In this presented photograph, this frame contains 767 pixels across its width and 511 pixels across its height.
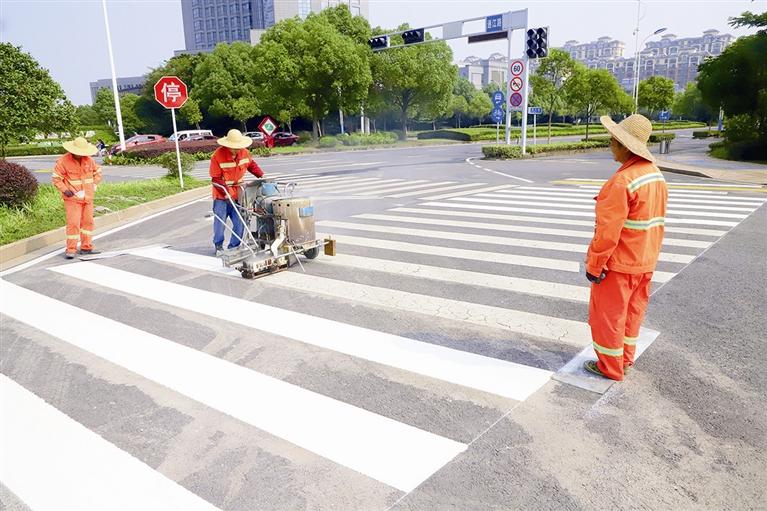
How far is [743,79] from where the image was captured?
23578mm

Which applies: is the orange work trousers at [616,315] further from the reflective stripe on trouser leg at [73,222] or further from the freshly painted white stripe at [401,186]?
the freshly painted white stripe at [401,186]

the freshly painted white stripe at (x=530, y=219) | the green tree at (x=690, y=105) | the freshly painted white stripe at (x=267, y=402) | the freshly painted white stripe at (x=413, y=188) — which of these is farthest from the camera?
the green tree at (x=690, y=105)

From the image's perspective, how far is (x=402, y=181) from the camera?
16750 mm

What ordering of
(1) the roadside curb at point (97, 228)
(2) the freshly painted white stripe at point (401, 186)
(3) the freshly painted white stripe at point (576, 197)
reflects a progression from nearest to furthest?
(1) the roadside curb at point (97, 228) < (3) the freshly painted white stripe at point (576, 197) < (2) the freshly painted white stripe at point (401, 186)

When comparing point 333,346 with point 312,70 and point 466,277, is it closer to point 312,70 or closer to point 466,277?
point 466,277

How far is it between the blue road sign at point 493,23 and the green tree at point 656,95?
98.9 feet

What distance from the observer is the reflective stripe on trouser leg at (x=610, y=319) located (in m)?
3.61

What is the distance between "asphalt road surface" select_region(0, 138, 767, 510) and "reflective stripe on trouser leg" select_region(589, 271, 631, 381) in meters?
0.20

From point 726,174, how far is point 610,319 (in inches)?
651

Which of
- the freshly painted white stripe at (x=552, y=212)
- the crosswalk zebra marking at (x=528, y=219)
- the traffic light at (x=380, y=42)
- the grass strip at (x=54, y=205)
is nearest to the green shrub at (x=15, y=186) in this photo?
the grass strip at (x=54, y=205)

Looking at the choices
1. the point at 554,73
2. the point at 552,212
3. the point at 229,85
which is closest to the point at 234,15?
the point at 229,85

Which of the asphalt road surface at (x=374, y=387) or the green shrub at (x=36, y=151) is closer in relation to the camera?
the asphalt road surface at (x=374, y=387)

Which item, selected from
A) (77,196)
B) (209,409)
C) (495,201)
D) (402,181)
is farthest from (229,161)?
(402,181)

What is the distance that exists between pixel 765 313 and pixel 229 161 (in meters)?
5.98
